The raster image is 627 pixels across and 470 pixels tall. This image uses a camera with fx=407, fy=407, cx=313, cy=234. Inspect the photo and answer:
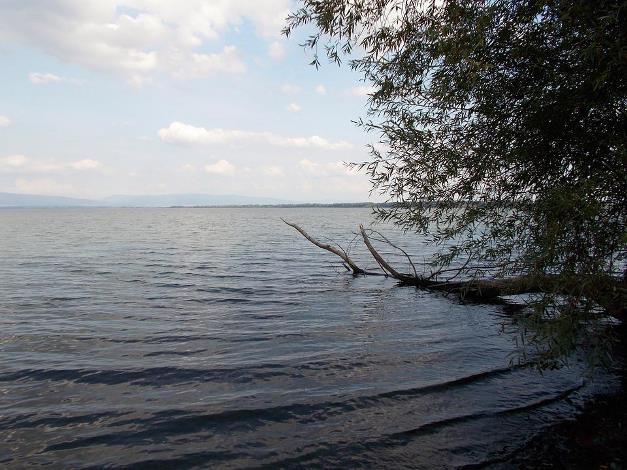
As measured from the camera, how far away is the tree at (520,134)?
21.5 feet

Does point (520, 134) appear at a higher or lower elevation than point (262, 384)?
higher

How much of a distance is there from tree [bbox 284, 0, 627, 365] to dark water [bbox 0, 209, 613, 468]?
2.75 metres

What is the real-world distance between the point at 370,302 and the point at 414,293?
3.35 metres

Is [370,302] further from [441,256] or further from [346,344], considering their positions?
[441,256]

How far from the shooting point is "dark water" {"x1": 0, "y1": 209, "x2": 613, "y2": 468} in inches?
287

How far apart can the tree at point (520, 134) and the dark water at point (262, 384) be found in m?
2.75

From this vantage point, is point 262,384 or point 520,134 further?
point 262,384

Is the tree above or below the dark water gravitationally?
above

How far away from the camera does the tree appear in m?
6.54

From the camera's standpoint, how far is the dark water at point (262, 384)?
730 centimetres

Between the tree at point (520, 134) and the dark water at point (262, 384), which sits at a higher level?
the tree at point (520, 134)

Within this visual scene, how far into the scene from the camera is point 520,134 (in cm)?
761

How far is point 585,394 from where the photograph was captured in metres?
9.06

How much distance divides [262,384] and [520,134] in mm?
7870
